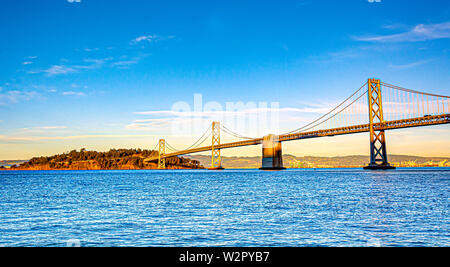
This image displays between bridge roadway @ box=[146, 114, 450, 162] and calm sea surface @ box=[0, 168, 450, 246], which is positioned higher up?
bridge roadway @ box=[146, 114, 450, 162]

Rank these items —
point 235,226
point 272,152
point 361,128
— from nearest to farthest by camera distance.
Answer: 1. point 235,226
2. point 361,128
3. point 272,152

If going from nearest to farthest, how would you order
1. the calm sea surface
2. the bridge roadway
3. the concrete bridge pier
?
the calm sea surface < the bridge roadway < the concrete bridge pier

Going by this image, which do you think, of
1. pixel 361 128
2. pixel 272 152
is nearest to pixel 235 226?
pixel 361 128

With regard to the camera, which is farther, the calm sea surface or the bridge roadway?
the bridge roadway

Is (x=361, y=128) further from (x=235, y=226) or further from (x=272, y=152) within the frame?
(x=235, y=226)

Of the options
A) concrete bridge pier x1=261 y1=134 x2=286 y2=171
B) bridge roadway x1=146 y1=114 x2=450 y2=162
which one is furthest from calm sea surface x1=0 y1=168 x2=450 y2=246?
concrete bridge pier x1=261 y1=134 x2=286 y2=171

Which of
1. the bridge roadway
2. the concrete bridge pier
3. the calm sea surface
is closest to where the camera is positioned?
the calm sea surface

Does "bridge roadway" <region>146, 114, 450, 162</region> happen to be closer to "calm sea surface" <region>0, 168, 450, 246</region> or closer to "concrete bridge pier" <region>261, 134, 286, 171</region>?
"concrete bridge pier" <region>261, 134, 286, 171</region>
